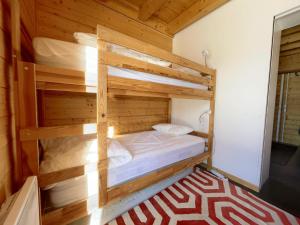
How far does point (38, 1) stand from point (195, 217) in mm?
2965

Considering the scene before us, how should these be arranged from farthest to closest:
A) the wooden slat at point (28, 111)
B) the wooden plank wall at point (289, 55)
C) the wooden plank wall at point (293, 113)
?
the wooden plank wall at point (293, 113), the wooden plank wall at point (289, 55), the wooden slat at point (28, 111)

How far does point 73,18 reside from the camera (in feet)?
6.09

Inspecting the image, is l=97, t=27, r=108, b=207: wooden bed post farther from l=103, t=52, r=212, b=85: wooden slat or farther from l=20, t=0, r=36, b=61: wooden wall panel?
l=20, t=0, r=36, b=61: wooden wall panel

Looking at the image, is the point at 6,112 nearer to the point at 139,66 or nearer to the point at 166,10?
the point at 139,66

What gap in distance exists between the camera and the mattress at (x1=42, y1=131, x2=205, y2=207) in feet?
3.36

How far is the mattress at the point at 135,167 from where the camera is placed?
1025mm

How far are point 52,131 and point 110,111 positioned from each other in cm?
129

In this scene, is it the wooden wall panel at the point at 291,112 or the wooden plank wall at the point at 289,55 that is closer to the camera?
the wooden plank wall at the point at 289,55

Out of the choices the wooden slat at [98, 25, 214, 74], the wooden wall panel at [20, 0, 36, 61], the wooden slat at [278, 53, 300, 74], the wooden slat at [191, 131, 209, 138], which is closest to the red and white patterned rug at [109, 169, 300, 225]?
the wooden slat at [191, 131, 209, 138]

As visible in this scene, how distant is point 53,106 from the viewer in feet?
5.85

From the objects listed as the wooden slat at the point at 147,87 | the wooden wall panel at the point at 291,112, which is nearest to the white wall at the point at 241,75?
the wooden slat at the point at 147,87

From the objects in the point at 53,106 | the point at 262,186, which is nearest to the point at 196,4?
the point at 53,106

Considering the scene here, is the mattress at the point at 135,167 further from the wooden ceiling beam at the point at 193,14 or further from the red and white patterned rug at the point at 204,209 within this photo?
the wooden ceiling beam at the point at 193,14

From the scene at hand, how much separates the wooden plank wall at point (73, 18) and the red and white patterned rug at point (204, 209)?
2.30m
